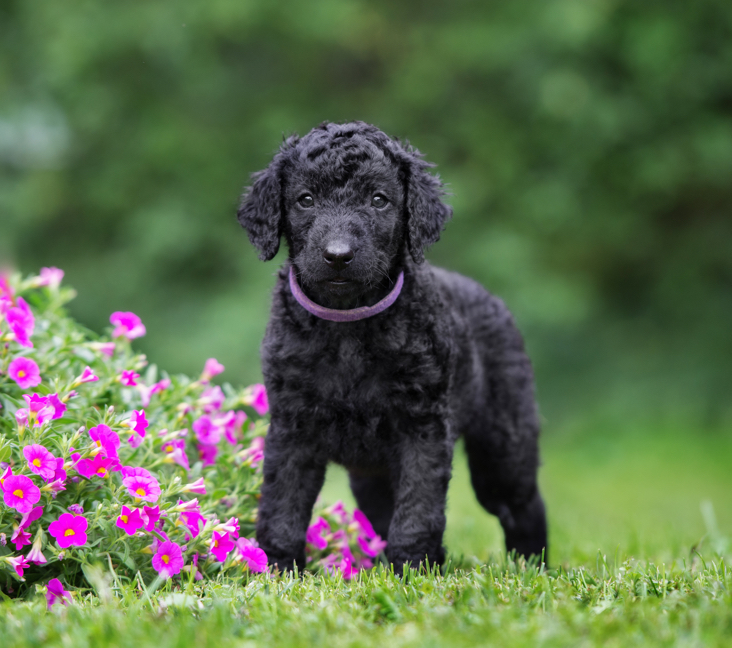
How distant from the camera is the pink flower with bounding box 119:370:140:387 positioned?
11.1ft

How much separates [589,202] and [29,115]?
7.59m

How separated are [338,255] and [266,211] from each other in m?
0.53

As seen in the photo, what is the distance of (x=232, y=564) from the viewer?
9.89 ft

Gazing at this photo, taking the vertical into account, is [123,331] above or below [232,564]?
above

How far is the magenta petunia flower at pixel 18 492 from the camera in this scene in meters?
2.65

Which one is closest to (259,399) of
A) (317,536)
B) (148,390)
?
(148,390)

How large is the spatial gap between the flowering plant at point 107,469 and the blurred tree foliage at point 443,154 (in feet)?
18.4

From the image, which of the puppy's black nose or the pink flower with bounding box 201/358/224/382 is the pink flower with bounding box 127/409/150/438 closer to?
the pink flower with bounding box 201/358/224/382

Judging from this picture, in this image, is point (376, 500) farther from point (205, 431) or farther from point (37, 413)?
point (37, 413)

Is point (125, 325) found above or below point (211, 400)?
above

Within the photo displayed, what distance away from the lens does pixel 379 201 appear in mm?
3105

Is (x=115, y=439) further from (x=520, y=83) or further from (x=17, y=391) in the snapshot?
(x=520, y=83)

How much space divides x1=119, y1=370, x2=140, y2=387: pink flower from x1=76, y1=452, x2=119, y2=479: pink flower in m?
0.57

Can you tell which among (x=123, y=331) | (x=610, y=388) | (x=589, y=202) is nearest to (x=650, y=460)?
(x=610, y=388)
